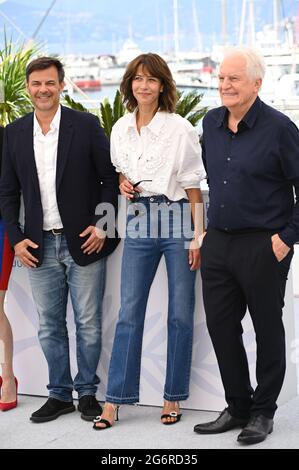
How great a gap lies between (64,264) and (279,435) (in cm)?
117

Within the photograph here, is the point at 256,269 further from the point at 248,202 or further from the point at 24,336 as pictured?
the point at 24,336

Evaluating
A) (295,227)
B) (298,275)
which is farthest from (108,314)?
(298,275)

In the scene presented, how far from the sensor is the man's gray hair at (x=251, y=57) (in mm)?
3250

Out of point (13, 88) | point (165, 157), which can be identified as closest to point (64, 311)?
point (165, 157)

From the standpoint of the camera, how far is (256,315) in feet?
11.1

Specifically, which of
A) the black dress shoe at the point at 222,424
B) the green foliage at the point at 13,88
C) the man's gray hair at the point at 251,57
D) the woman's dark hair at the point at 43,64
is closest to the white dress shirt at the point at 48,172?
the woman's dark hair at the point at 43,64

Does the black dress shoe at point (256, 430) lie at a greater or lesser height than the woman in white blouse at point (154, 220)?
lesser

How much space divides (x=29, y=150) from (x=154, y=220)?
24.7 inches

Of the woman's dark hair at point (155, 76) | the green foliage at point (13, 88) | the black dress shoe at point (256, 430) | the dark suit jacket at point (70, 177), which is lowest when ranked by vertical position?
the black dress shoe at point (256, 430)

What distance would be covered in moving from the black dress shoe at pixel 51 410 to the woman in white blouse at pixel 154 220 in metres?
0.24

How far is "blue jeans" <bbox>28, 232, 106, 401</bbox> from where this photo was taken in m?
3.84

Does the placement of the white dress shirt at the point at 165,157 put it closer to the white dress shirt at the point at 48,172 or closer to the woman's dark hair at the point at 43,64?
the white dress shirt at the point at 48,172

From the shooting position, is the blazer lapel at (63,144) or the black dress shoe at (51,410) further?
the black dress shoe at (51,410)

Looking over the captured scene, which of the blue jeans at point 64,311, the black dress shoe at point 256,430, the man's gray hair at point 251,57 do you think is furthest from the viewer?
the blue jeans at point 64,311
